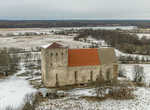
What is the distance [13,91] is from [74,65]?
1083 cm

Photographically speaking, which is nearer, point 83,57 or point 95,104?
point 95,104

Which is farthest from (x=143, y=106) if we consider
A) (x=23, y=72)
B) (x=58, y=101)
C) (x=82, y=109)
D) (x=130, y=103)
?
(x=23, y=72)

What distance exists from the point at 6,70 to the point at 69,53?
15750mm

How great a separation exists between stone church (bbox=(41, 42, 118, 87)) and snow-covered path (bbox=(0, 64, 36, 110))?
12.4ft

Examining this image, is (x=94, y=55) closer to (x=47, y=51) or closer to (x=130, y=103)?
(x=47, y=51)

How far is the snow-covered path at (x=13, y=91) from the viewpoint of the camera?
26.1m

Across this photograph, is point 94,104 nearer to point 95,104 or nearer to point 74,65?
point 95,104

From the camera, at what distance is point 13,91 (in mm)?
30891

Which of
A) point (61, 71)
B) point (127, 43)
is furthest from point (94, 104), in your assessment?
point (127, 43)

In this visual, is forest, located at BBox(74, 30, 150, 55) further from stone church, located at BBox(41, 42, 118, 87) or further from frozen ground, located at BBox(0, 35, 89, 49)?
stone church, located at BBox(41, 42, 118, 87)

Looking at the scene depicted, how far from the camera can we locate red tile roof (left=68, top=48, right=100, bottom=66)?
33000mm

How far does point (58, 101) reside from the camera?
26.7 metres

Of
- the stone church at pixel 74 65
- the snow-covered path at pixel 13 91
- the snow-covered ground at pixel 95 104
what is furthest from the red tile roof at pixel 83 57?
the snow-covered path at pixel 13 91

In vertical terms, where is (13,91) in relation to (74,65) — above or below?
below
